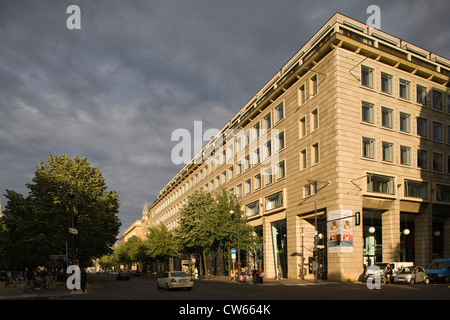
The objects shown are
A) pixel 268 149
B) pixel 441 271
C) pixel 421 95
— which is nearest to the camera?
pixel 441 271

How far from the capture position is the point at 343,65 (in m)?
39.4

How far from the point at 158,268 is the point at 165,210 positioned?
20.1 metres

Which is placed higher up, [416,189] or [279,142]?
[279,142]

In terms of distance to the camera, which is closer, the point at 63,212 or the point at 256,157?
the point at 63,212

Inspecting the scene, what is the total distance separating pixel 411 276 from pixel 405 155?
15.7 m

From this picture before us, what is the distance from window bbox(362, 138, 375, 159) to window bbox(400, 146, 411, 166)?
4.35 metres

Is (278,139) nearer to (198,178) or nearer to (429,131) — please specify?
(429,131)

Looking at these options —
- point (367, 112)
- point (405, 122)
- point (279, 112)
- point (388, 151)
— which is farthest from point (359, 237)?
point (279, 112)

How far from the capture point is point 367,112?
40562mm

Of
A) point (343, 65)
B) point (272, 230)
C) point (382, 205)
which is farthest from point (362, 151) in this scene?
point (272, 230)

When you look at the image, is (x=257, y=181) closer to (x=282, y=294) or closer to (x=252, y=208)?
(x=252, y=208)

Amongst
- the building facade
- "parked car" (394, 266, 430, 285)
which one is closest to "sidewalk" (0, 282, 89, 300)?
the building facade

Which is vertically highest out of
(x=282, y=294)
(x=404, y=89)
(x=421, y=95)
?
(x=404, y=89)

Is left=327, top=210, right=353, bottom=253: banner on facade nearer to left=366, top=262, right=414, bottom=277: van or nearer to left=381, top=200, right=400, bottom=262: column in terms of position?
left=366, top=262, right=414, bottom=277: van
